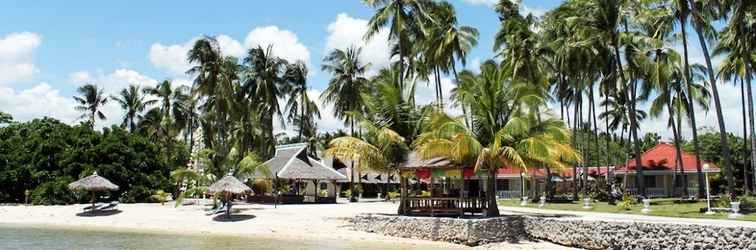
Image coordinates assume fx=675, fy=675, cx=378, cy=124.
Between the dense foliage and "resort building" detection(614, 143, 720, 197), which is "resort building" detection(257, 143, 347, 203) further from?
"resort building" detection(614, 143, 720, 197)

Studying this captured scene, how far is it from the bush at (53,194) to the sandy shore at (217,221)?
1.51 m

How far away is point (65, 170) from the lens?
40.2 meters

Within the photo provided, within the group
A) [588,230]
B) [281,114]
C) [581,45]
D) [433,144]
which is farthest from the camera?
[281,114]

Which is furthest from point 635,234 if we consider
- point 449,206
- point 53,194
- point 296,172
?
point 53,194

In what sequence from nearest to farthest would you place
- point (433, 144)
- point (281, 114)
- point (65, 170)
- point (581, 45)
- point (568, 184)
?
point (433, 144)
point (581, 45)
point (65, 170)
point (281, 114)
point (568, 184)

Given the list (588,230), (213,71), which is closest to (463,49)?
(213,71)

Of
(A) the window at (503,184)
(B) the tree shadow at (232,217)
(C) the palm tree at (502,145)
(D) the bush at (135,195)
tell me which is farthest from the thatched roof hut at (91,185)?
(A) the window at (503,184)

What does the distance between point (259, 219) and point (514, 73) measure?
17.0 metres

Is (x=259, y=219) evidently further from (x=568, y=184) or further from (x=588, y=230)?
(x=568, y=184)

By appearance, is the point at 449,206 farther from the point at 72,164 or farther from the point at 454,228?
the point at 72,164

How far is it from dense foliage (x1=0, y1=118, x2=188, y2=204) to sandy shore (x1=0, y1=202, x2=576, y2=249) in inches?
140

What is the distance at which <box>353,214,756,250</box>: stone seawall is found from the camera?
17.3 metres

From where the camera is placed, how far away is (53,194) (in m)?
38.1

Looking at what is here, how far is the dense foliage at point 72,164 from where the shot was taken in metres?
39.8
